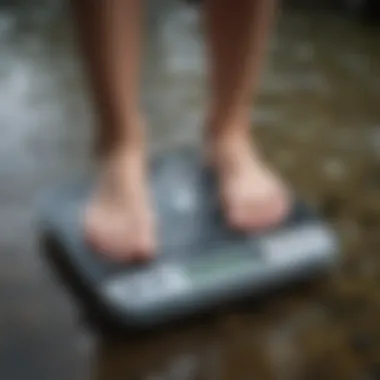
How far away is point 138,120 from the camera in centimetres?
112

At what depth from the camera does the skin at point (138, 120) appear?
1.04 metres

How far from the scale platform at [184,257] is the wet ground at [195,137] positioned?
0.03 meters

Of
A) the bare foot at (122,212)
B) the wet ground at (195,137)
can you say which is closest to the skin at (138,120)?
the bare foot at (122,212)

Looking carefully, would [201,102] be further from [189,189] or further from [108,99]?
[108,99]

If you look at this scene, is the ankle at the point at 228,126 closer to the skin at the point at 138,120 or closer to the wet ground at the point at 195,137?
the skin at the point at 138,120

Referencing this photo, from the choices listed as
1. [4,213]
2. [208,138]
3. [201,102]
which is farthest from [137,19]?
[201,102]

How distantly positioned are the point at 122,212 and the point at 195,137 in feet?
1.20

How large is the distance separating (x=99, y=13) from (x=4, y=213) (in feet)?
1.13

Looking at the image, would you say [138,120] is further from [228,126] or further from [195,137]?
[195,137]

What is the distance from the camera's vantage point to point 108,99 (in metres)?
1.06

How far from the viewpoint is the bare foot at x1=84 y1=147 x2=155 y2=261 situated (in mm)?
1060

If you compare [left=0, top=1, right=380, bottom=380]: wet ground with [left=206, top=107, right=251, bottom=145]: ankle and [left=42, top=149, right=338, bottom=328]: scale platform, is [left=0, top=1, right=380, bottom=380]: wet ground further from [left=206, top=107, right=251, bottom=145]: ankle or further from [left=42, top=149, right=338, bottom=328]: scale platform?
[left=206, top=107, right=251, bottom=145]: ankle

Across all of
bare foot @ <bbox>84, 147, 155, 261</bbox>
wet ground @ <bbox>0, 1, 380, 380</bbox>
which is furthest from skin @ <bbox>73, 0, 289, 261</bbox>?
wet ground @ <bbox>0, 1, 380, 380</bbox>

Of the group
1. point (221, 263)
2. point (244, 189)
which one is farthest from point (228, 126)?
point (221, 263)
